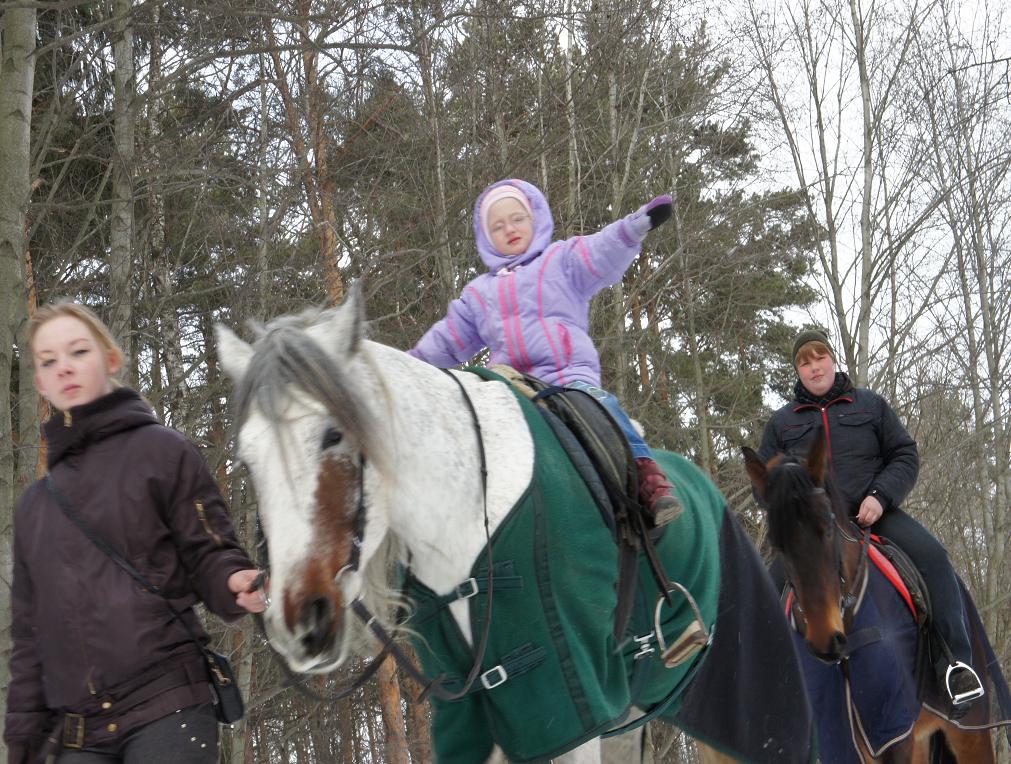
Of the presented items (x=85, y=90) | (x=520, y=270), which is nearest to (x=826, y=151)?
(x=85, y=90)

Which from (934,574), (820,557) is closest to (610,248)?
(820,557)

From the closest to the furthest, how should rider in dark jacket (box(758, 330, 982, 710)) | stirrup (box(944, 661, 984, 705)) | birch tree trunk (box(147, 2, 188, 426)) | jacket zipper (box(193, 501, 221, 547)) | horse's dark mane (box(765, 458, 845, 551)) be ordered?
jacket zipper (box(193, 501, 221, 547)) < horse's dark mane (box(765, 458, 845, 551)) < stirrup (box(944, 661, 984, 705)) < rider in dark jacket (box(758, 330, 982, 710)) < birch tree trunk (box(147, 2, 188, 426))

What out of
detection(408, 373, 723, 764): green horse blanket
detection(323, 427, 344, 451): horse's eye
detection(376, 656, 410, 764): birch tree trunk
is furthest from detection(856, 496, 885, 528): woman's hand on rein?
detection(376, 656, 410, 764): birch tree trunk

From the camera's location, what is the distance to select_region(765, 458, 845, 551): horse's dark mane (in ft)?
16.5

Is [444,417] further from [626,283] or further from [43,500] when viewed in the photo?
[626,283]

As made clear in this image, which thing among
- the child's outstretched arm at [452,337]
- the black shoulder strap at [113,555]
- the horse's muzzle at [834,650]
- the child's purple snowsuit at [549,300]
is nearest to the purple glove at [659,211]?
the child's purple snowsuit at [549,300]

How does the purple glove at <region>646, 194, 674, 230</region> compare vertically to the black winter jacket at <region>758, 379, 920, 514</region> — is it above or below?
above

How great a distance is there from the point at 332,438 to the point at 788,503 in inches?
123

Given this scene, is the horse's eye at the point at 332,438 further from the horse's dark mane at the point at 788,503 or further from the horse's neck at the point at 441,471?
the horse's dark mane at the point at 788,503

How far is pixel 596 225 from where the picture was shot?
45.5ft

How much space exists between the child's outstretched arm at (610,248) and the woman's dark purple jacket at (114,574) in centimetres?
154

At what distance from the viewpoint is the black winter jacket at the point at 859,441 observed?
5.86 metres

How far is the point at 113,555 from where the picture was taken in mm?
2807

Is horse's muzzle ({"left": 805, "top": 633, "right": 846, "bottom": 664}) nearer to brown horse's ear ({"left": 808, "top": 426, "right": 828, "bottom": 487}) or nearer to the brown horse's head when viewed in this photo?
the brown horse's head
